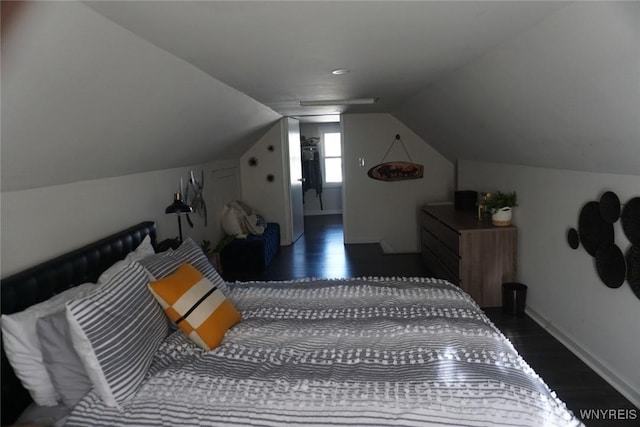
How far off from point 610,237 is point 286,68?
229cm

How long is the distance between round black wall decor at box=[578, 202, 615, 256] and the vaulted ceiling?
281 millimetres

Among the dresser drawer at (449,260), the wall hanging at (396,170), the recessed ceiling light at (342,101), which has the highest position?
the recessed ceiling light at (342,101)

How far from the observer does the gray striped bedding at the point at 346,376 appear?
1.49 m

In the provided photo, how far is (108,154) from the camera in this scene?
248cm

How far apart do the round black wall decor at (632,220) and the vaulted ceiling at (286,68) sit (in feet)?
0.62

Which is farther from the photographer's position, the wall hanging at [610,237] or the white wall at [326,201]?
the white wall at [326,201]

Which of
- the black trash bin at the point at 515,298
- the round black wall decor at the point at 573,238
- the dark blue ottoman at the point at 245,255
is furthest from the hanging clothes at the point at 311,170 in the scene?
the round black wall decor at the point at 573,238

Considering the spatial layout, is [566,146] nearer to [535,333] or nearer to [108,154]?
[535,333]

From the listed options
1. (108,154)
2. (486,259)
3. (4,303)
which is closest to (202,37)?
(108,154)

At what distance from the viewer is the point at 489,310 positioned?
12.4 ft

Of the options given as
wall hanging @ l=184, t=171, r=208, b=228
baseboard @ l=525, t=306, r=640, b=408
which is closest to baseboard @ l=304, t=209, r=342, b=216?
wall hanging @ l=184, t=171, r=208, b=228

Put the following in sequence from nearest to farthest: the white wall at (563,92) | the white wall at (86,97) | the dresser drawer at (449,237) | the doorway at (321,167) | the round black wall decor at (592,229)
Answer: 1. the white wall at (86,97)
2. the white wall at (563,92)
3. the round black wall decor at (592,229)
4. the dresser drawer at (449,237)
5. the doorway at (321,167)

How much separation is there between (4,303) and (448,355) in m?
1.82
